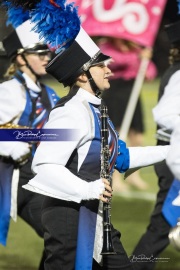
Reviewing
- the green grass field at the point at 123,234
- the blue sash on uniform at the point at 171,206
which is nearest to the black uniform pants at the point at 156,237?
the blue sash on uniform at the point at 171,206

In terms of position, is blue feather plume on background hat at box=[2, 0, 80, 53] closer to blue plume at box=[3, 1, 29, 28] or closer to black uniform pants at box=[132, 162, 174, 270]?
blue plume at box=[3, 1, 29, 28]

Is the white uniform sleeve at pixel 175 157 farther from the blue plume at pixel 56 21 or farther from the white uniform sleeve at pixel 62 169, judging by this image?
the blue plume at pixel 56 21

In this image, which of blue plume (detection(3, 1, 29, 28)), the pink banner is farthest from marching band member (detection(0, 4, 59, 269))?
the pink banner

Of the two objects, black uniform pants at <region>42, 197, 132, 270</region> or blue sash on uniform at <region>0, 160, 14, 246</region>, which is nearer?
black uniform pants at <region>42, 197, 132, 270</region>

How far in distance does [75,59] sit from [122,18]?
10.8ft

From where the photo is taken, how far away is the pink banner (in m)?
7.84

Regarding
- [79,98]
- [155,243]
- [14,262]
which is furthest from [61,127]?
[14,262]

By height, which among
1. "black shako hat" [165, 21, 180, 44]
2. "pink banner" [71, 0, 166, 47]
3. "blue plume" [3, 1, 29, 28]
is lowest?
"blue plume" [3, 1, 29, 28]

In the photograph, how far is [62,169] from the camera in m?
4.45

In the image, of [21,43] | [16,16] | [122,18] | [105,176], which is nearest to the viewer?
[105,176]

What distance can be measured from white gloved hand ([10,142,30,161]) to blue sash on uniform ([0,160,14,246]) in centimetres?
14

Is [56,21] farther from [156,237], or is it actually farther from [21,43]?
[156,237]

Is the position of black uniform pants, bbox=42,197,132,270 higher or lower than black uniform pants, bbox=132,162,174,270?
lower

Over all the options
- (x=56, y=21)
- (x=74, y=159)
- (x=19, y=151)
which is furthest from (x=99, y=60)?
(x=19, y=151)
